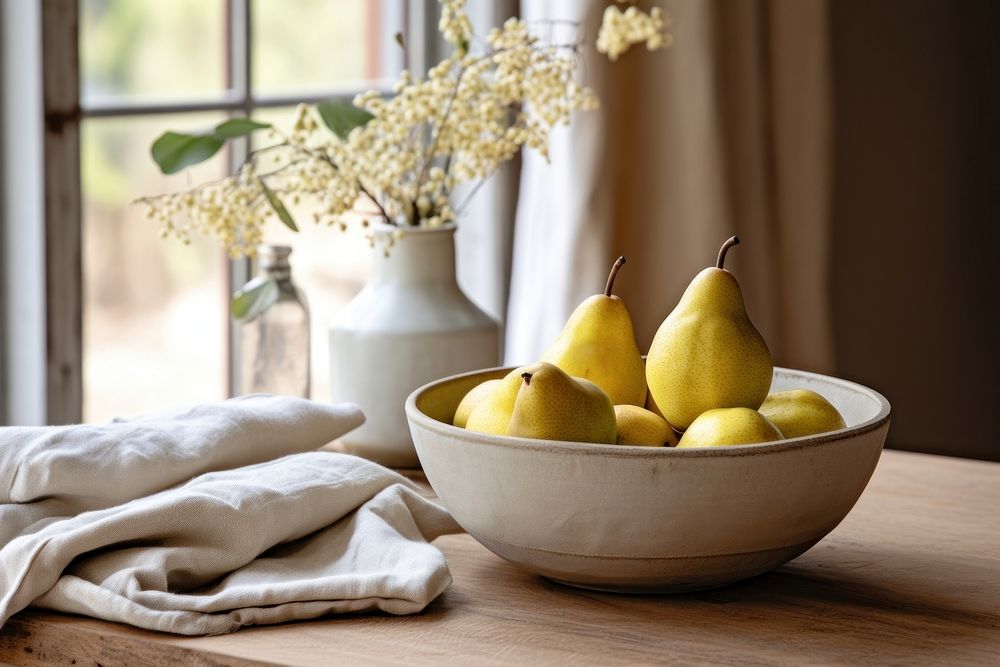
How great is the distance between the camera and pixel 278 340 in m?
1.20

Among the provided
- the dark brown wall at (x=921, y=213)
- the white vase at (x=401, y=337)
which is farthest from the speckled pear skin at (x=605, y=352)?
the dark brown wall at (x=921, y=213)

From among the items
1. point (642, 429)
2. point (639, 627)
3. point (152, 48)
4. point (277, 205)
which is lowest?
point (639, 627)

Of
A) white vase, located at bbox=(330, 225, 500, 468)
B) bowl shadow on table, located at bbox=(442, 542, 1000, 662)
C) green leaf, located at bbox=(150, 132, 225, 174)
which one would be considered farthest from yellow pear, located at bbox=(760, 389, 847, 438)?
green leaf, located at bbox=(150, 132, 225, 174)

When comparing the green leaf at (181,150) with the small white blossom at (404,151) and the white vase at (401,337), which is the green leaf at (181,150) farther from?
the white vase at (401,337)

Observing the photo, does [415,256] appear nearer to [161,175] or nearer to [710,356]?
[710,356]

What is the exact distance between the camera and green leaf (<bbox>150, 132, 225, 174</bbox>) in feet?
3.75

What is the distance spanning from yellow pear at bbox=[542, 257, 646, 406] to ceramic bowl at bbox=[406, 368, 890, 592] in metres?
0.13

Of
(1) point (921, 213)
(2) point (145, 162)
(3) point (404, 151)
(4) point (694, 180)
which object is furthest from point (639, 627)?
(1) point (921, 213)

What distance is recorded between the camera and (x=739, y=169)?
205 cm

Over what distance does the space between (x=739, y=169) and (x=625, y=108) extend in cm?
22

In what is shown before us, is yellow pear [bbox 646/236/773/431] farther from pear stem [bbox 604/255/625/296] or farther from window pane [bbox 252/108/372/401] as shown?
window pane [bbox 252/108/372/401]

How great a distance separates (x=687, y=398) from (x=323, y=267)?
4.19ft

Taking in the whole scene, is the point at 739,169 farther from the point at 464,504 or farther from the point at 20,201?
→ the point at 464,504

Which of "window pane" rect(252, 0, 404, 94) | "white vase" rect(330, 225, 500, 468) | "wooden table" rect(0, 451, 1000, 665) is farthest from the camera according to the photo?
"window pane" rect(252, 0, 404, 94)
